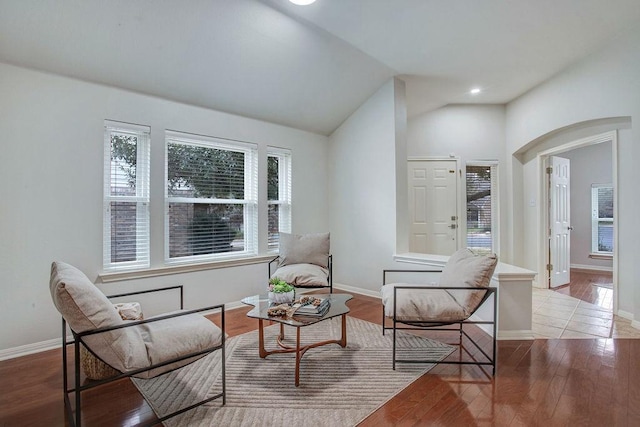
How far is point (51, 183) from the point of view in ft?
9.17

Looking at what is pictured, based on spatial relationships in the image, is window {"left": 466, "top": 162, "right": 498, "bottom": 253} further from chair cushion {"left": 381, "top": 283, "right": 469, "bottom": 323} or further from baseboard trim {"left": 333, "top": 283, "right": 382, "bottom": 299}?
Result: chair cushion {"left": 381, "top": 283, "right": 469, "bottom": 323}

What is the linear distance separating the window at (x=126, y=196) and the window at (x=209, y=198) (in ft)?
0.78

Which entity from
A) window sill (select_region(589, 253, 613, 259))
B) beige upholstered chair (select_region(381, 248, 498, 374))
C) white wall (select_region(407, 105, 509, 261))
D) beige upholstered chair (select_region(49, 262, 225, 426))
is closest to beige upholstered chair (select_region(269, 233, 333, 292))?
beige upholstered chair (select_region(381, 248, 498, 374))

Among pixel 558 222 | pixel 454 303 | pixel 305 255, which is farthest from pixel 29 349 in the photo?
pixel 558 222

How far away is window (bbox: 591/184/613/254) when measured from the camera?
6.34 m

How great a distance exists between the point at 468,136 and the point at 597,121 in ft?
5.55

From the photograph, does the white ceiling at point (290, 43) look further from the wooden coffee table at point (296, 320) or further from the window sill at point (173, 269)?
the wooden coffee table at point (296, 320)

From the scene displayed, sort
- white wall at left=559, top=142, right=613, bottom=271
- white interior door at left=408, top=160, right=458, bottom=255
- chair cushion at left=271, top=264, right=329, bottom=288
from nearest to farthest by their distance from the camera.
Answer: chair cushion at left=271, top=264, right=329, bottom=288
white interior door at left=408, top=160, right=458, bottom=255
white wall at left=559, top=142, right=613, bottom=271

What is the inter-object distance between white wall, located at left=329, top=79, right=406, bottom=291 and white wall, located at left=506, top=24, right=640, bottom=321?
2070 mm

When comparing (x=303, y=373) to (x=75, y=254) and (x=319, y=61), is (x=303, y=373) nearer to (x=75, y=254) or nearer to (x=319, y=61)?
(x=75, y=254)

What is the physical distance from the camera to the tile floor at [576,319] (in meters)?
3.17

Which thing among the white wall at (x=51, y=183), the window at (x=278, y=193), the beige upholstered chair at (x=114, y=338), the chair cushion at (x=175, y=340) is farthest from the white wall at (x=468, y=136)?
the beige upholstered chair at (x=114, y=338)

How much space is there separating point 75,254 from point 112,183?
73cm

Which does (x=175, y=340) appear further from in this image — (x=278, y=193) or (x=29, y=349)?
(x=278, y=193)
